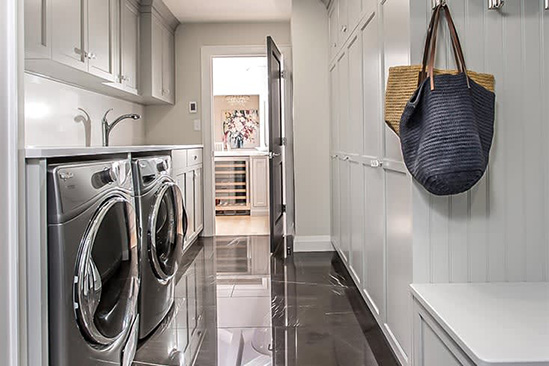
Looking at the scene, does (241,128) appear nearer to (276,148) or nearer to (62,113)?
(276,148)

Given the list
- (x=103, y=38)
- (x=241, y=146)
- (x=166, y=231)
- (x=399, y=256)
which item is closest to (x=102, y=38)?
(x=103, y=38)

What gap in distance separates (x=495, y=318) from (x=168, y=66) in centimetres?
443

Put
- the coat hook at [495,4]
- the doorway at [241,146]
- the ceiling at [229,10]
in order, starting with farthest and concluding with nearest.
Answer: the doorway at [241,146] < the ceiling at [229,10] < the coat hook at [495,4]

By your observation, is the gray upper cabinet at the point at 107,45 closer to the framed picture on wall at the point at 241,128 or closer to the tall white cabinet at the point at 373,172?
the tall white cabinet at the point at 373,172

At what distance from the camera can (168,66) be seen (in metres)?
5.13

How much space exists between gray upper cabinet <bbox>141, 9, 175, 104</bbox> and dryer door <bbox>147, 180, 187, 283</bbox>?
73.5 inches

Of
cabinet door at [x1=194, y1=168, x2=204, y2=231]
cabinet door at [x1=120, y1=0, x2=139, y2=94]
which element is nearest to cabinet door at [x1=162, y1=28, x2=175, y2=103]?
cabinet door at [x1=120, y1=0, x2=139, y2=94]

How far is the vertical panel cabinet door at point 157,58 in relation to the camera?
4.59 metres

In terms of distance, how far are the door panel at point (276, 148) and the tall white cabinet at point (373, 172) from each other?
2.17ft

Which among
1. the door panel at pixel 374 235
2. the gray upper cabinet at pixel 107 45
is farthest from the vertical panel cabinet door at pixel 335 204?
the gray upper cabinet at pixel 107 45

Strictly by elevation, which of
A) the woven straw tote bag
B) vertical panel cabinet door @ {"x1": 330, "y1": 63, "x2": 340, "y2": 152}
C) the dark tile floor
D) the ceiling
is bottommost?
the dark tile floor

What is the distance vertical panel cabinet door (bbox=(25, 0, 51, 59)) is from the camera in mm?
2375

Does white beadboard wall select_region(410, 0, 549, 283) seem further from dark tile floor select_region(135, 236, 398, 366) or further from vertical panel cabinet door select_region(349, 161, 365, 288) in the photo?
vertical panel cabinet door select_region(349, 161, 365, 288)

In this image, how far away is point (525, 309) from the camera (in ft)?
4.57
